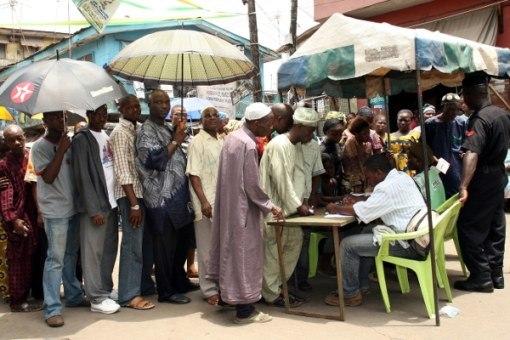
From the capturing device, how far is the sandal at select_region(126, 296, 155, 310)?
4.52 meters

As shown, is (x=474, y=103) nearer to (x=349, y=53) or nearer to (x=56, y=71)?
(x=349, y=53)

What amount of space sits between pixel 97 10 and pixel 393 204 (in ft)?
10.1

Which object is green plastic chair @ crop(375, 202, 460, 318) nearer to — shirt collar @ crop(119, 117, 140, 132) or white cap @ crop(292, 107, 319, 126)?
white cap @ crop(292, 107, 319, 126)

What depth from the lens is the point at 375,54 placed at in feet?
13.0

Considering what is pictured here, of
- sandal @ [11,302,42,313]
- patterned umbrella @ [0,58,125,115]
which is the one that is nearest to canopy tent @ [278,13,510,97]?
patterned umbrella @ [0,58,125,115]

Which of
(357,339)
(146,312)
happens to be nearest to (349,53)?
(357,339)

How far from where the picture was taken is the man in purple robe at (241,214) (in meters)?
3.96

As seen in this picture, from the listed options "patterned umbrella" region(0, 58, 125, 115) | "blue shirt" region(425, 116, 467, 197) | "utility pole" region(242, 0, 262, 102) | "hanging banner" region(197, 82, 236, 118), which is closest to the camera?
"patterned umbrella" region(0, 58, 125, 115)

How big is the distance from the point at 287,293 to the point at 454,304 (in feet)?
4.81

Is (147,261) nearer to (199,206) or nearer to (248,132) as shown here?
(199,206)

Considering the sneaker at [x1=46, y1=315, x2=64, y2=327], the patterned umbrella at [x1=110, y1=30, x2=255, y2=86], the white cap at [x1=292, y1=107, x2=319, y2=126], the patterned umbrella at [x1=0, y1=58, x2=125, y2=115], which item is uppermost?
the patterned umbrella at [x1=110, y1=30, x2=255, y2=86]

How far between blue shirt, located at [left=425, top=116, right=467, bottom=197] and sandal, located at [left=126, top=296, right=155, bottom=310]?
3.66 metres

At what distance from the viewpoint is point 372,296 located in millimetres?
4789

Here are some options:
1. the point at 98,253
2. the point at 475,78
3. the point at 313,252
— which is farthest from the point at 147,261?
the point at 475,78
